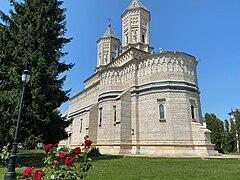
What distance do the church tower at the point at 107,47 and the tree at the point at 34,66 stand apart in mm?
23399

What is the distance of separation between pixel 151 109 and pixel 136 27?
15729 millimetres

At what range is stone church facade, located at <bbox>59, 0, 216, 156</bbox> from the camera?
20125 millimetres

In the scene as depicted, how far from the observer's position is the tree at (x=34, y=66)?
12797 millimetres

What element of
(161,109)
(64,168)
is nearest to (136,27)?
(161,109)

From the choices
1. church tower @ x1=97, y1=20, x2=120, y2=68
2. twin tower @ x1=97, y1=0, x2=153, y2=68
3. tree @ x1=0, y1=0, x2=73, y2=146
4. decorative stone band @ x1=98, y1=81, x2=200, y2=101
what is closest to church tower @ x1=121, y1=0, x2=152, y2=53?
twin tower @ x1=97, y1=0, x2=153, y2=68

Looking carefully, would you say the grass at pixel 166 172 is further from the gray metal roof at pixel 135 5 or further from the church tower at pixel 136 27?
the gray metal roof at pixel 135 5

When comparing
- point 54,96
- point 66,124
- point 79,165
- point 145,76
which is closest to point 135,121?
point 145,76

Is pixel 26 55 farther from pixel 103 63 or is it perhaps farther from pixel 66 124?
pixel 103 63

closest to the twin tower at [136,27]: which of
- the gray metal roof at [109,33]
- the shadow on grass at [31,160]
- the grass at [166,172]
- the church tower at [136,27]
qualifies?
the church tower at [136,27]

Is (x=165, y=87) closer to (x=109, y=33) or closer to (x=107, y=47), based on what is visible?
(x=107, y=47)

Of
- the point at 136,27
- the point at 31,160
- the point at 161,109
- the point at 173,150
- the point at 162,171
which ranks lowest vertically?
the point at 31,160

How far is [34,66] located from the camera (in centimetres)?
1397

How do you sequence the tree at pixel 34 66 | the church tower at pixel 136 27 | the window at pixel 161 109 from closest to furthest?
the tree at pixel 34 66 < the window at pixel 161 109 < the church tower at pixel 136 27

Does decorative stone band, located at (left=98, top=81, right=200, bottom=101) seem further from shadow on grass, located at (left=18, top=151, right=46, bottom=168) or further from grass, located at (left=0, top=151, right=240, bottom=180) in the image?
shadow on grass, located at (left=18, top=151, right=46, bottom=168)
